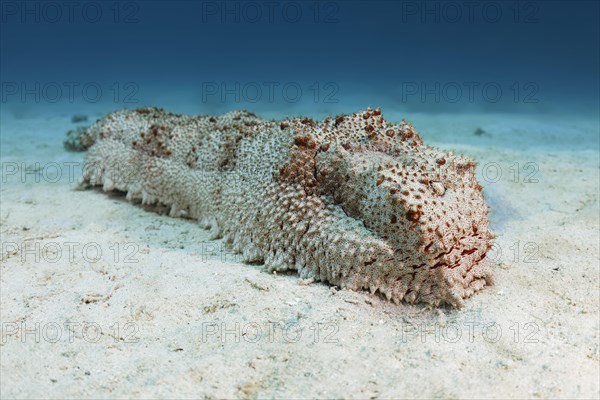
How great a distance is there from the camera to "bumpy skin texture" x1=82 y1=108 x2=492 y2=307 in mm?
2709

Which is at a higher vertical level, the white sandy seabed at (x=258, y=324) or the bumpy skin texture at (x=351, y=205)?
the bumpy skin texture at (x=351, y=205)

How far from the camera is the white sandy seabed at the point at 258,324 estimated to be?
6.87ft

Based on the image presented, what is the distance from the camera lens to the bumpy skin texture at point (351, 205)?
2.71 metres

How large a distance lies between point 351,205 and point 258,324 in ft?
3.32

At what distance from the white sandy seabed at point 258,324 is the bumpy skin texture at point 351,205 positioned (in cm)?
15

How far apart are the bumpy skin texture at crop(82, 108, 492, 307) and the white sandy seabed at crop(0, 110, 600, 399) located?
0.15m

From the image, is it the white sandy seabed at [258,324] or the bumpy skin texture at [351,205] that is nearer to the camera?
the white sandy seabed at [258,324]

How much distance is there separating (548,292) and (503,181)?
2.66m

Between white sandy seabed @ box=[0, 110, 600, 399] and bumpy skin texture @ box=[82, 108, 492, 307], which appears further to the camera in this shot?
bumpy skin texture @ box=[82, 108, 492, 307]

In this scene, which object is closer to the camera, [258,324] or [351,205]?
[258,324]

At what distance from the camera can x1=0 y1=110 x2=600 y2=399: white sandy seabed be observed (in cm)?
209

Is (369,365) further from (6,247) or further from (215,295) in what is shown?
(6,247)

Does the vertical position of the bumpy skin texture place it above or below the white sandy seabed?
above

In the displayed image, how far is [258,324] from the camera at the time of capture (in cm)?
257
